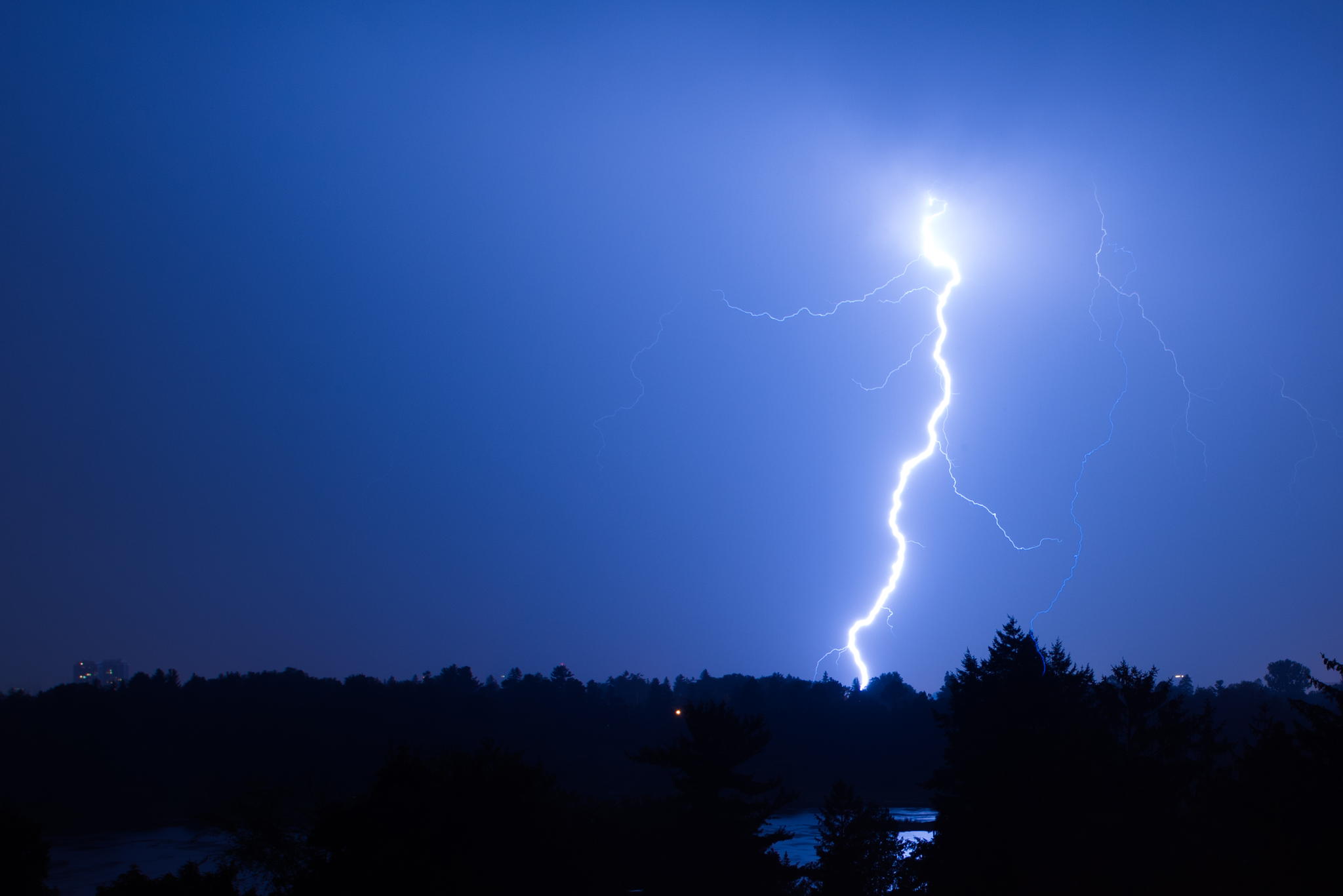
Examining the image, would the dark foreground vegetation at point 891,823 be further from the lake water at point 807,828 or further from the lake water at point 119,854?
the lake water at point 119,854

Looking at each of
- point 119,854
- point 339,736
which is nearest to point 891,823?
point 119,854

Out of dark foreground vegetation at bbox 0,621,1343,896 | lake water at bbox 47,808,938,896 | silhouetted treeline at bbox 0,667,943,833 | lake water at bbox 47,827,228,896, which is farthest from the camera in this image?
silhouetted treeline at bbox 0,667,943,833

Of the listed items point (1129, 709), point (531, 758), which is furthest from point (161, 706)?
point (1129, 709)

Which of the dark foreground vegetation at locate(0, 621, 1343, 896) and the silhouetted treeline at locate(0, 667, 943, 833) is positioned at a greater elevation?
the silhouetted treeline at locate(0, 667, 943, 833)

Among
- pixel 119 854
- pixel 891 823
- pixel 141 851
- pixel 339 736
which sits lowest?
pixel 119 854

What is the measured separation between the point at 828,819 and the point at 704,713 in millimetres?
3581

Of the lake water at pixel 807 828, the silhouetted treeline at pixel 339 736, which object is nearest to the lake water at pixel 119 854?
the silhouetted treeline at pixel 339 736

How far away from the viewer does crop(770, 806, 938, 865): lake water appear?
1460 inches

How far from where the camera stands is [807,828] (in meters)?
51.0

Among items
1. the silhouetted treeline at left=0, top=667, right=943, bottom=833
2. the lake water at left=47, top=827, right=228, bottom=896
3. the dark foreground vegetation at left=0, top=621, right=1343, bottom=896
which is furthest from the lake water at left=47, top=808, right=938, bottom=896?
the dark foreground vegetation at left=0, top=621, right=1343, bottom=896

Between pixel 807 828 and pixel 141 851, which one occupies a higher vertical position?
pixel 807 828

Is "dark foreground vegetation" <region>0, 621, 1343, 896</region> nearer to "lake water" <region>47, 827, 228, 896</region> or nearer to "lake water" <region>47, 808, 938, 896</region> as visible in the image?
"lake water" <region>47, 808, 938, 896</region>

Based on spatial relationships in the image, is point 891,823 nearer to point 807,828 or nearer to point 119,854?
point 807,828

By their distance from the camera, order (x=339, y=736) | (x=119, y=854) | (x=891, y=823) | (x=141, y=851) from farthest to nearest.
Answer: (x=339, y=736) < (x=141, y=851) < (x=119, y=854) < (x=891, y=823)
